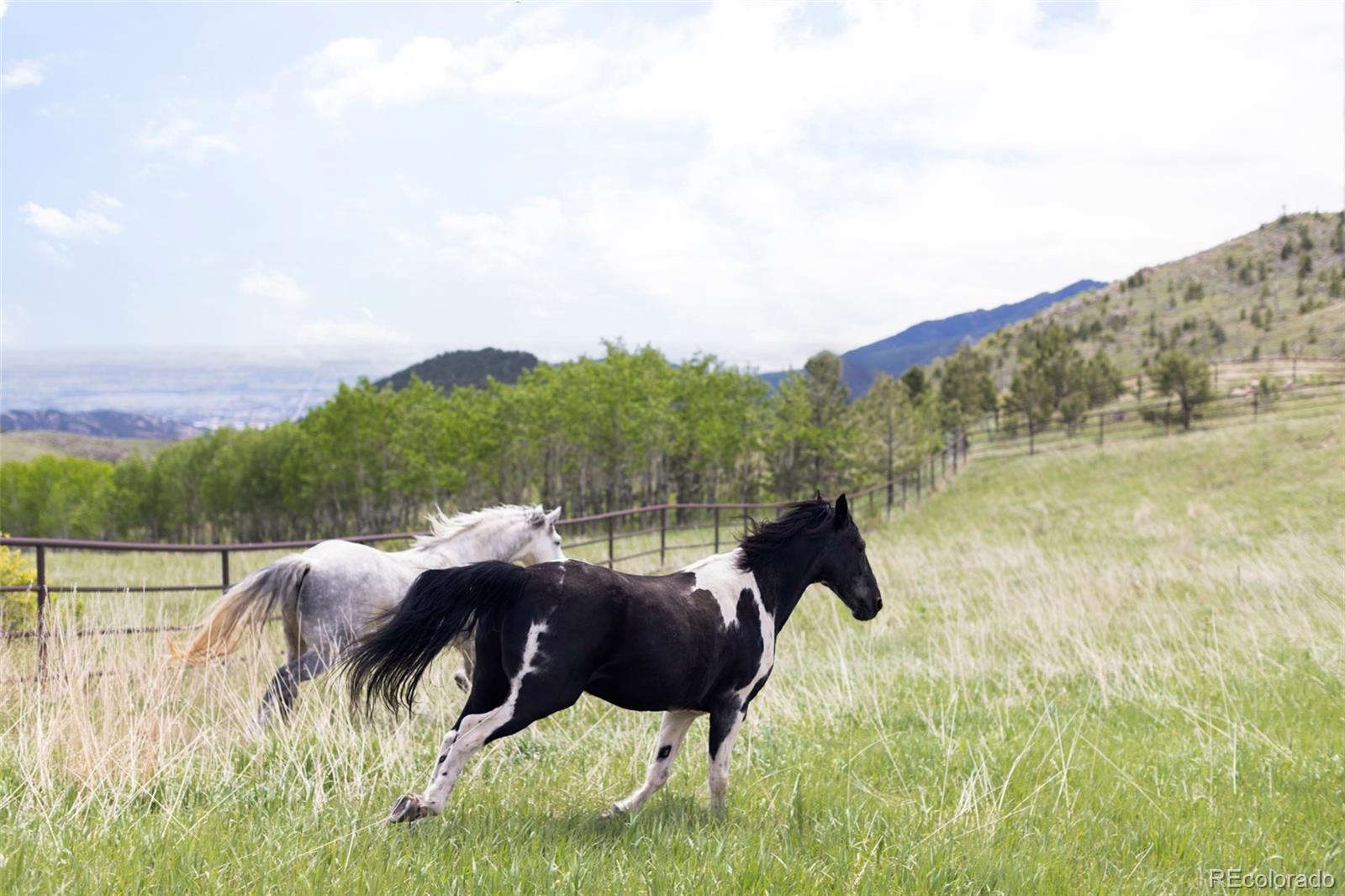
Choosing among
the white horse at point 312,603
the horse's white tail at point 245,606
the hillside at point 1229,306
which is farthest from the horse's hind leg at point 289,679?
the hillside at point 1229,306

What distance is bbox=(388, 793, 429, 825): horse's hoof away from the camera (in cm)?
322

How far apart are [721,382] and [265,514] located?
159 feet

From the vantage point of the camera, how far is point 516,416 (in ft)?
201

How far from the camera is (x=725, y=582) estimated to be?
12.8 feet

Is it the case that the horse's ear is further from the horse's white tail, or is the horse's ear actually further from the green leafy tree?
the green leafy tree

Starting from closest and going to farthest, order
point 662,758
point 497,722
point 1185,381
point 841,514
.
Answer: point 497,722, point 662,758, point 841,514, point 1185,381

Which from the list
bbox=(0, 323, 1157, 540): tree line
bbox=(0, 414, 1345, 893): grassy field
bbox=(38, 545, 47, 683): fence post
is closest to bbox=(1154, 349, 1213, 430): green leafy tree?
bbox=(0, 323, 1157, 540): tree line

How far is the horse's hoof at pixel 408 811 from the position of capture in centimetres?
322

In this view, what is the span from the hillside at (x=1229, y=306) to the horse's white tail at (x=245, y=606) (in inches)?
2872

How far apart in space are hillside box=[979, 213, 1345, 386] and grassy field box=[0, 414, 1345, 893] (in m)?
68.5

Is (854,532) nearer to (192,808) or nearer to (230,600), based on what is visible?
(192,808)

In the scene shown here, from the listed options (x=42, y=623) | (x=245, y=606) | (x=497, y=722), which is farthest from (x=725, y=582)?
(x=42, y=623)

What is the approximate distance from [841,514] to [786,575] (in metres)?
0.41

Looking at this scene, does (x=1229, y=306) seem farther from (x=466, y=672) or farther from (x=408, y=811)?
(x=408, y=811)
